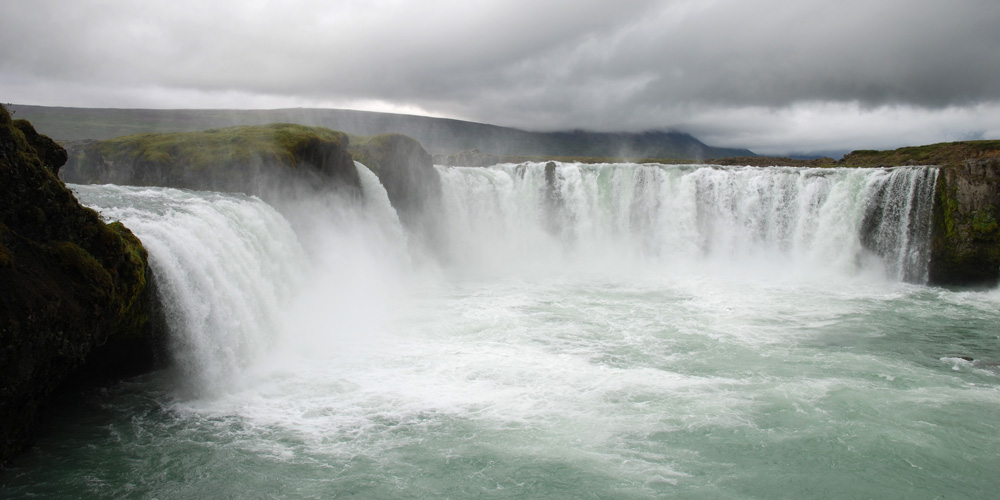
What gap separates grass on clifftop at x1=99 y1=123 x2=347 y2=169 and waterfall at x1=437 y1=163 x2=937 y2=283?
31.3 feet

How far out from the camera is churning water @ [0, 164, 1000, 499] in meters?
8.26

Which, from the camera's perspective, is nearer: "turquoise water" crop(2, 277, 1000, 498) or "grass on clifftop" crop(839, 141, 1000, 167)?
"turquoise water" crop(2, 277, 1000, 498)

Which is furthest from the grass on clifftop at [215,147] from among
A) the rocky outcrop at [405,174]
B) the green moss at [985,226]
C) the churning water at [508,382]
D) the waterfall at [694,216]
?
the green moss at [985,226]

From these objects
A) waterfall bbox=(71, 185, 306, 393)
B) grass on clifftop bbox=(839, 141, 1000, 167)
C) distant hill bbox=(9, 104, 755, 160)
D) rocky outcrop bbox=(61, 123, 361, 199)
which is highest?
distant hill bbox=(9, 104, 755, 160)

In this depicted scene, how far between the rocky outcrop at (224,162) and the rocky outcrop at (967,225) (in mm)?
23104

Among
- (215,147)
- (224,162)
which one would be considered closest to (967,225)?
(224,162)

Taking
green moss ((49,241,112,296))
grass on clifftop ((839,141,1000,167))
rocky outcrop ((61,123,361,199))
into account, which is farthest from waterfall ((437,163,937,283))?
green moss ((49,241,112,296))

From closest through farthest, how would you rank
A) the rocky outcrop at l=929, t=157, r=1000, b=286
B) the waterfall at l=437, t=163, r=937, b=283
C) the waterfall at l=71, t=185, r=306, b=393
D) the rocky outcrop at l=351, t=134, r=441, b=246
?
the waterfall at l=71, t=185, r=306, b=393 → the rocky outcrop at l=929, t=157, r=1000, b=286 → the waterfall at l=437, t=163, r=937, b=283 → the rocky outcrop at l=351, t=134, r=441, b=246

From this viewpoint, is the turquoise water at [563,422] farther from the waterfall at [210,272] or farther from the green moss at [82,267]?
the green moss at [82,267]

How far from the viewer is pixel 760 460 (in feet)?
28.6

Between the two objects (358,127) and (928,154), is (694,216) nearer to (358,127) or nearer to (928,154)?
(928,154)

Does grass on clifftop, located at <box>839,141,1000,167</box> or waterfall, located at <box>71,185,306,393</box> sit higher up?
grass on clifftop, located at <box>839,141,1000,167</box>

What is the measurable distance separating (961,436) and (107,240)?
1338 cm

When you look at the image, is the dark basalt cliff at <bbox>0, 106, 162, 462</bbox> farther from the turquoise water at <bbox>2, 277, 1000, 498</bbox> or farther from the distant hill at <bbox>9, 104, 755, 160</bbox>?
Result: the distant hill at <bbox>9, 104, 755, 160</bbox>
